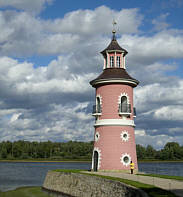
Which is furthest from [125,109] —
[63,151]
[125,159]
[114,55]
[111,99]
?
[63,151]

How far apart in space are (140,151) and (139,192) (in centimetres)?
8189

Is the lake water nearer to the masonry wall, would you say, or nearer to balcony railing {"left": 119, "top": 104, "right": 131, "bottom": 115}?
the masonry wall

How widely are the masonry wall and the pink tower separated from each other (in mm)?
3079

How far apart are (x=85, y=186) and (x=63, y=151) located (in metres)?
85.3

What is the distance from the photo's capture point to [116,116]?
25531 mm

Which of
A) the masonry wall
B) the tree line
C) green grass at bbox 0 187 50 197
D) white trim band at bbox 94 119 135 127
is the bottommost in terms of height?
green grass at bbox 0 187 50 197

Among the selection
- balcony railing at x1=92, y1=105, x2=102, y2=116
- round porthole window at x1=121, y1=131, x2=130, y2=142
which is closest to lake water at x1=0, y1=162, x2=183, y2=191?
balcony railing at x1=92, y1=105, x2=102, y2=116

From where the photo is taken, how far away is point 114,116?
25531 mm

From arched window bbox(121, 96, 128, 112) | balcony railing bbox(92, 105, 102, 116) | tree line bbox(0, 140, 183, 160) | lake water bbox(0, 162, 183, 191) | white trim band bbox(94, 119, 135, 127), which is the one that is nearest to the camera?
white trim band bbox(94, 119, 135, 127)

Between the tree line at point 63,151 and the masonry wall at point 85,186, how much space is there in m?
67.6

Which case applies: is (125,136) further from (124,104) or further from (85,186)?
(85,186)

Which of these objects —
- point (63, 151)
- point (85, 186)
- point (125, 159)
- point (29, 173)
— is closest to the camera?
point (85, 186)

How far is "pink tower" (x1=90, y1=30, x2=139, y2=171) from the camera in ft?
82.1

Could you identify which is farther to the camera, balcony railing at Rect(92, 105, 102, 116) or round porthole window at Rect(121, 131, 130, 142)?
balcony railing at Rect(92, 105, 102, 116)
